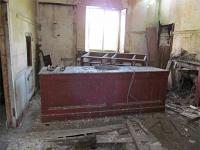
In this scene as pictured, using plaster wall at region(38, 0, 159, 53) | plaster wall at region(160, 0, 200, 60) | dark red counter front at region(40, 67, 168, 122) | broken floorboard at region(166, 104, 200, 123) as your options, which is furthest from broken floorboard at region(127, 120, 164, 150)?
plaster wall at region(38, 0, 159, 53)

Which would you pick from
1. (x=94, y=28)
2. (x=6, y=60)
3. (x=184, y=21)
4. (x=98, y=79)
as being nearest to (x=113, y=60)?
(x=98, y=79)

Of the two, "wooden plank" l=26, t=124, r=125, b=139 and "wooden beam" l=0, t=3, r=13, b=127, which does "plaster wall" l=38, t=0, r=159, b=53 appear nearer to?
"wooden beam" l=0, t=3, r=13, b=127

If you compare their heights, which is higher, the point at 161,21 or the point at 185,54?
the point at 161,21

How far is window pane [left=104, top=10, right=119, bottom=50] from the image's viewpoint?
645 cm

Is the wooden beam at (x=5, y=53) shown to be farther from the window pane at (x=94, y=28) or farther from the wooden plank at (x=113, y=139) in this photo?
the window pane at (x=94, y=28)

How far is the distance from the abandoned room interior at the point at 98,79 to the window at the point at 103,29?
3 centimetres

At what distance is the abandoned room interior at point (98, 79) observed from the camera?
2.90 metres

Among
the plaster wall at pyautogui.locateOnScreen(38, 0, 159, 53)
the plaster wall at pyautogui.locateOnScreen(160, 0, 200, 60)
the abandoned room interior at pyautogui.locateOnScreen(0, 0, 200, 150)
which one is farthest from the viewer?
the plaster wall at pyautogui.locateOnScreen(38, 0, 159, 53)

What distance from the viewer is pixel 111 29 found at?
6.58 m

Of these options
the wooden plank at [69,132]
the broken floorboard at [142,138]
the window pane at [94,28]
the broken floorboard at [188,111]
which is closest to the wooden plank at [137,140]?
the broken floorboard at [142,138]

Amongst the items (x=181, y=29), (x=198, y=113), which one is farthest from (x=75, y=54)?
(x=198, y=113)

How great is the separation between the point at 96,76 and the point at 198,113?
2.29 metres

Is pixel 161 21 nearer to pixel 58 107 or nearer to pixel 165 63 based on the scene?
pixel 165 63

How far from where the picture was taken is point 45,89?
129 inches
